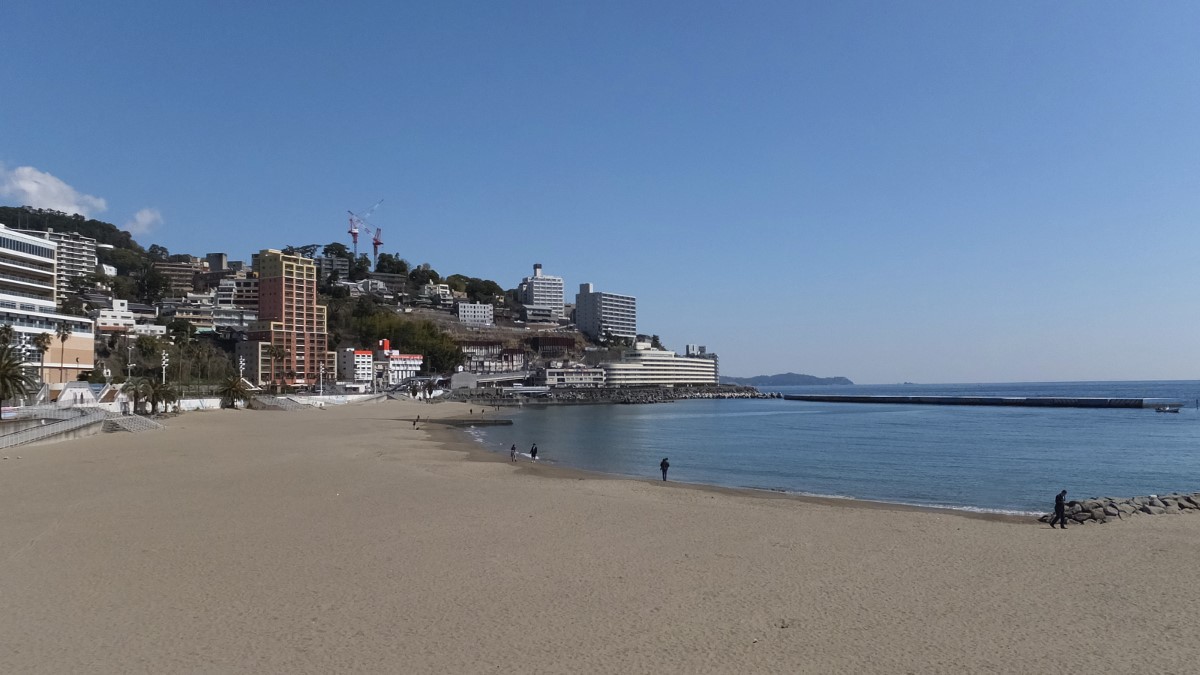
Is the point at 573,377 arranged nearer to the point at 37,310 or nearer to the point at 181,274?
the point at 181,274

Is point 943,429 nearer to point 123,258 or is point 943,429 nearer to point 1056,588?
point 1056,588

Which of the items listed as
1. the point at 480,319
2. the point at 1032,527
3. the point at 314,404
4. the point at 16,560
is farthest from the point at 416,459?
the point at 480,319

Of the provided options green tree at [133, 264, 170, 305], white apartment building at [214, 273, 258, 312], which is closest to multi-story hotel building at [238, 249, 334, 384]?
white apartment building at [214, 273, 258, 312]

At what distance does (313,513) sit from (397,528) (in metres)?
3.23

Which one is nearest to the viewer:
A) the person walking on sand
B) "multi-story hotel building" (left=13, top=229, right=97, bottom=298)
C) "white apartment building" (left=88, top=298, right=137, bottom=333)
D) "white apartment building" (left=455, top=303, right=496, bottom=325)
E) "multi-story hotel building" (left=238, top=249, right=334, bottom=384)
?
the person walking on sand

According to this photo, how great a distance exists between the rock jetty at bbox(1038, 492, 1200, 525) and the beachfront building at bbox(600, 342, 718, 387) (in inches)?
5669

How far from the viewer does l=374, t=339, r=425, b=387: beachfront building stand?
137 metres

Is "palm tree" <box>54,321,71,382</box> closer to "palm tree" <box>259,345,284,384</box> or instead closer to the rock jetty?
"palm tree" <box>259,345,284,384</box>

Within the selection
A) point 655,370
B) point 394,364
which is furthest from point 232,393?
point 655,370

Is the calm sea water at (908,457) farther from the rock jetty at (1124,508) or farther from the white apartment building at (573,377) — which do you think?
the white apartment building at (573,377)

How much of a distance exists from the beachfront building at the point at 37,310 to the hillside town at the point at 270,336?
0.42 feet

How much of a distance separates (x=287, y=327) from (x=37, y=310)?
6243 cm

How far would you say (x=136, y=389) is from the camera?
52781 mm

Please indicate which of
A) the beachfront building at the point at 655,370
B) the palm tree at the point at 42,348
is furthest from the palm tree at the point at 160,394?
the beachfront building at the point at 655,370
